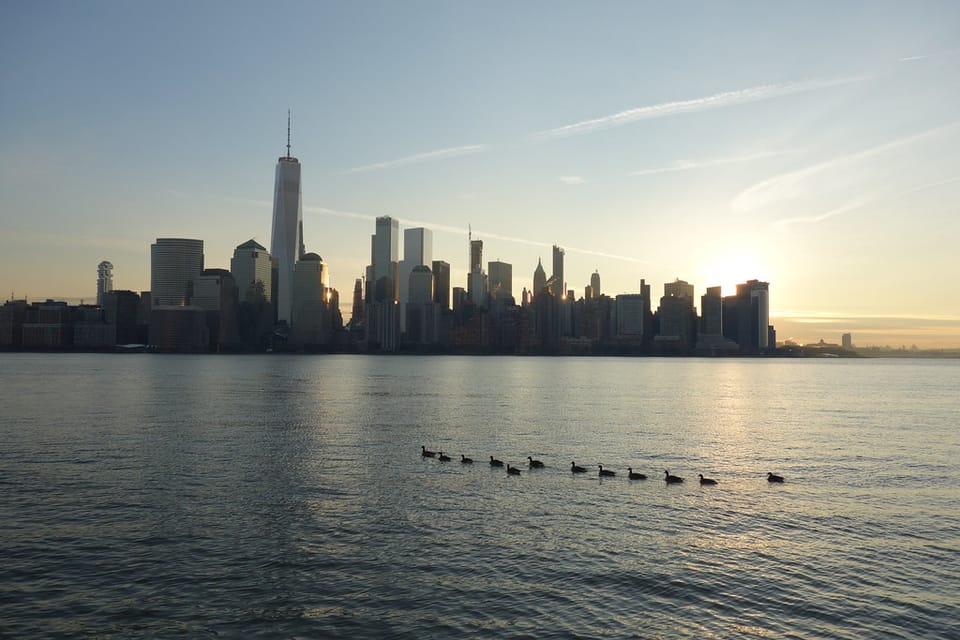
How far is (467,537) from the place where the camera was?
48406mm

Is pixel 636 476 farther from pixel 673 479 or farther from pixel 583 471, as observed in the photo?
pixel 583 471

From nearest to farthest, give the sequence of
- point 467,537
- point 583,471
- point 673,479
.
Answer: point 467,537
point 673,479
point 583,471

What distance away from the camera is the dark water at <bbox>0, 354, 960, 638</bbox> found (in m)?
35.4

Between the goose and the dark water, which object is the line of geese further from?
the dark water

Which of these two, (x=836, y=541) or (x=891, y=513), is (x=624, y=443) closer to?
(x=891, y=513)

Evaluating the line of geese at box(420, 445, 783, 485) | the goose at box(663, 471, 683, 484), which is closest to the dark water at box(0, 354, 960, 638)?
the goose at box(663, 471, 683, 484)

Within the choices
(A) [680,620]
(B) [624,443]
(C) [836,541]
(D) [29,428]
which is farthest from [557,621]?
(D) [29,428]

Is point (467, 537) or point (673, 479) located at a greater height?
point (673, 479)

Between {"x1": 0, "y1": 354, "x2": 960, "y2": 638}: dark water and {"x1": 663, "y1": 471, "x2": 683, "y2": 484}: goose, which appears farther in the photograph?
{"x1": 663, "y1": 471, "x2": 683, "y2": 484}: goose

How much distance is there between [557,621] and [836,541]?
24.7 metres

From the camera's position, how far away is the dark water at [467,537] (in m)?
35.4

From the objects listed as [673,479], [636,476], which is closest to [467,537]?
[636,476]

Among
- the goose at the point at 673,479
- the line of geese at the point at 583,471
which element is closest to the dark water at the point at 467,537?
the goose at the point at 673,479

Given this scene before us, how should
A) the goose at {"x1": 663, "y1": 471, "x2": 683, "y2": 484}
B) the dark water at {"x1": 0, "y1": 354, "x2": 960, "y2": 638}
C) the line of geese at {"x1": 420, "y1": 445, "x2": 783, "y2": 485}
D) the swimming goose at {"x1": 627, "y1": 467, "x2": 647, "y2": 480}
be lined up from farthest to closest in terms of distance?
the swimming goose at {"x1": 627, "y1": 467, "x2": 647, "y2": 480} → the line of geese at {"x1": 420, "y1": 445, "x2": 783, "y2": 485} → the goose at {"x1": 663, "y1": 471, "x2": 683, "y2": 484} → the dark water at {"x1": 0, "y1": 354, "x2": 960, "y2": 638}
